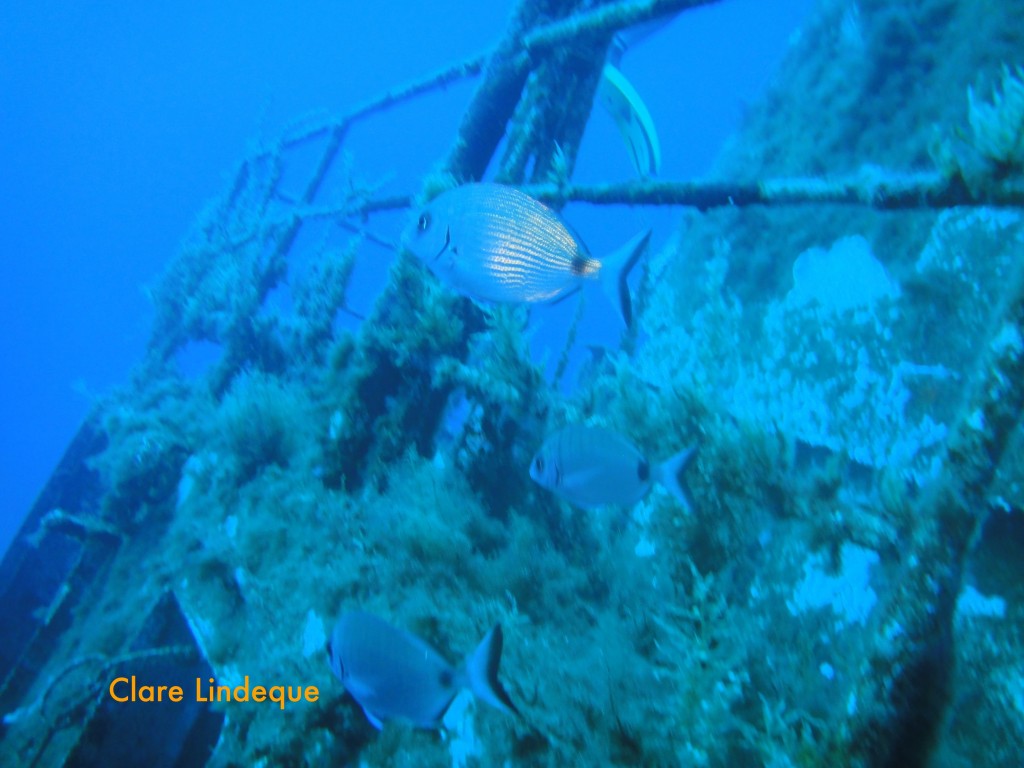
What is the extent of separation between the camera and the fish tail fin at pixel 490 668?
158 centimetres

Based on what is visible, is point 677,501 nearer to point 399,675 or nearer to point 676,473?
point 676,473

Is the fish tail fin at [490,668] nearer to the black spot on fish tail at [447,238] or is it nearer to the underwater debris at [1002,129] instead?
the black spot on fish tail at [447,238]

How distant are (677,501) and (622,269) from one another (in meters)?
1.77

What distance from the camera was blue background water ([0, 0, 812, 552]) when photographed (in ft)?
317

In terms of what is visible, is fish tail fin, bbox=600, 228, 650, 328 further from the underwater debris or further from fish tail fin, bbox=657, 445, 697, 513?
the underwater debris

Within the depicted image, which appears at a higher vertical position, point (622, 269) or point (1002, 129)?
point (1002, 129)

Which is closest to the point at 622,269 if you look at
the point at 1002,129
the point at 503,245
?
the point at 503,245

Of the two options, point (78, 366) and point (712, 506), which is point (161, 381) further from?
point (78, 366)

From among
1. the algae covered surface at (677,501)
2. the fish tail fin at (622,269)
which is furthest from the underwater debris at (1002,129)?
the fish tail fin at (622,269)

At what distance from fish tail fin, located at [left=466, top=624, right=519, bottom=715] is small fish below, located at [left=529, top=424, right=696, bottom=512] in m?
0.97

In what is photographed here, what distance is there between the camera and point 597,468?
2.42 meters

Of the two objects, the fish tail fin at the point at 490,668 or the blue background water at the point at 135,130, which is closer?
the fish tail fin at the point at 490,668

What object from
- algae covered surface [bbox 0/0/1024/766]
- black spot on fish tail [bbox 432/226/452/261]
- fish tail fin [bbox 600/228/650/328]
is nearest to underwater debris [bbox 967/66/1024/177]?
algae covered surface [bbox 0/0/1024/766]

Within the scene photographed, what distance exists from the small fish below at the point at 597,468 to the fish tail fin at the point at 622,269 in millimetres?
735
